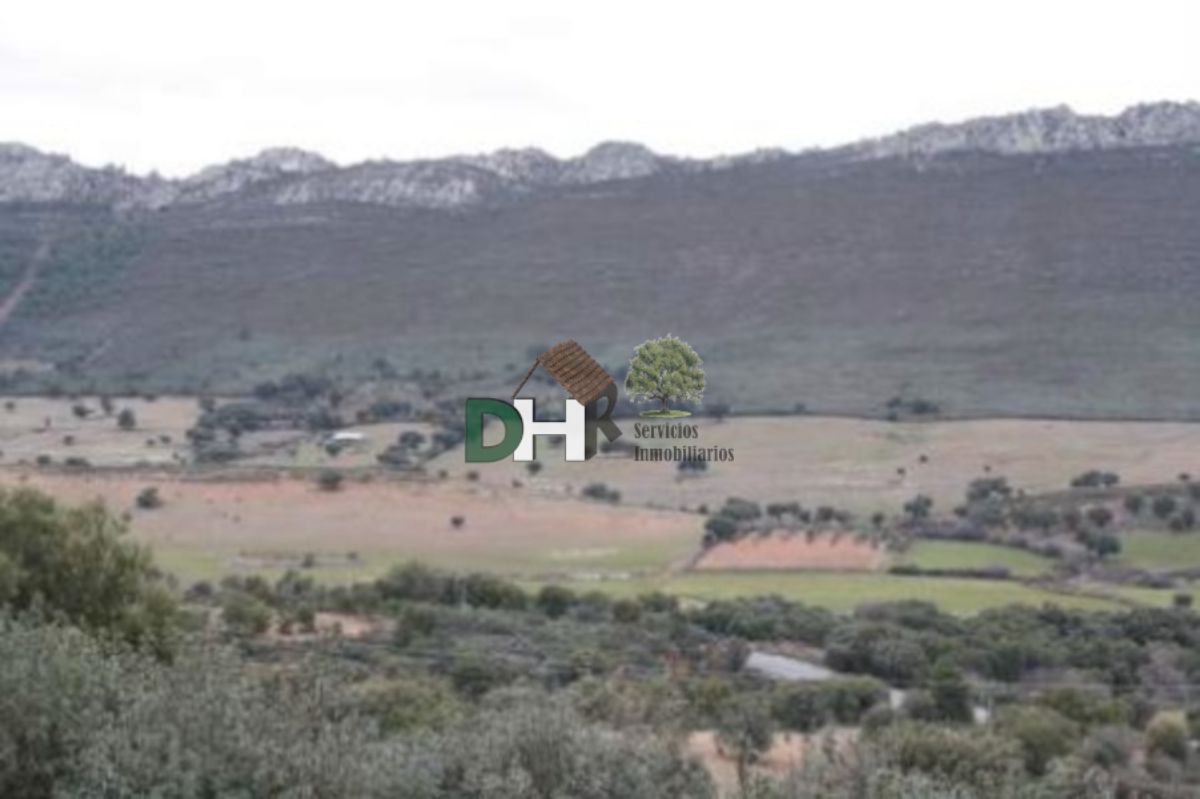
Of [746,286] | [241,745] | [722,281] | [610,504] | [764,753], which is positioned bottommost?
[764,753]

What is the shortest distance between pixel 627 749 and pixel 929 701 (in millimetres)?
9394

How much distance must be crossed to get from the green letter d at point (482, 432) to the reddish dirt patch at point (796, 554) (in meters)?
7.57

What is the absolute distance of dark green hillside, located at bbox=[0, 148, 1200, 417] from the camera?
1917 inches

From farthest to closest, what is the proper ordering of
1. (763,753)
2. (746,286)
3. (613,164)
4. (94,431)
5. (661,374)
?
(613,164), (746,286), (94,431), (661,374), (763,753)

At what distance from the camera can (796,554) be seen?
2923 cm

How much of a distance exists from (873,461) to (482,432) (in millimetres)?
10298

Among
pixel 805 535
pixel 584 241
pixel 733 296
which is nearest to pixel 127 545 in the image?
pixel 805 535

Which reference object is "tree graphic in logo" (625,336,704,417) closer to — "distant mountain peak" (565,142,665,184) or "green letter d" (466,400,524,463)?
"green letter d" (466,400,524,463)

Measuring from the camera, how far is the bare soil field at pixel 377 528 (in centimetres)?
2888

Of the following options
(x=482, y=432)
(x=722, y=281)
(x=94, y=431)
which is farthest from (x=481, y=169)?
(x=482, y=432)

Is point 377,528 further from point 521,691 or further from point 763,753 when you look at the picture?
point 763,753

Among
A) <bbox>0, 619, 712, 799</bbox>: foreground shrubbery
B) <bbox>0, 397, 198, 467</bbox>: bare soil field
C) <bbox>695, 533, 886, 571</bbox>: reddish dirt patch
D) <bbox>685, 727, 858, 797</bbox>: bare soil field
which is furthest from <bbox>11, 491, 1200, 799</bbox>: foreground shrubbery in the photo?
<bbox>0, 397, 198, 467</bbox>: bare soil field

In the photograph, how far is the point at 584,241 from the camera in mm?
65938

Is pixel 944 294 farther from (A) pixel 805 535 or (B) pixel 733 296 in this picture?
(A) pixel 805 535
